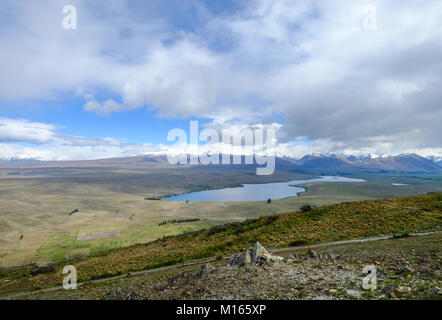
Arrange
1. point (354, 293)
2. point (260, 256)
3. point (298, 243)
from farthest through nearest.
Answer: point (298, 243), point (260, 256), point (354, 293)

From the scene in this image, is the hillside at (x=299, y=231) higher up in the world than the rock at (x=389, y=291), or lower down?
lower down

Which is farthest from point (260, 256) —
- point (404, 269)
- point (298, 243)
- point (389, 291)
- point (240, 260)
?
point (298, 243)

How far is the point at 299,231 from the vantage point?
93.2 feet

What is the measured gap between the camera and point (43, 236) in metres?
64.2

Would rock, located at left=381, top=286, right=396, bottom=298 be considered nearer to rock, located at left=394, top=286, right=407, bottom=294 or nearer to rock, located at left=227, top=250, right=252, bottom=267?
rock, located at left=394, top=286, right=407, bottom=294

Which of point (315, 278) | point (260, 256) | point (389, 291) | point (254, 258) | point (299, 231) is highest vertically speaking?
point (389, 291)

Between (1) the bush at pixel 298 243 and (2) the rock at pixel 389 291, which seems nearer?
(2) the rock at pixel 389 291

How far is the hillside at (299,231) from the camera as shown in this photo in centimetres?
2377

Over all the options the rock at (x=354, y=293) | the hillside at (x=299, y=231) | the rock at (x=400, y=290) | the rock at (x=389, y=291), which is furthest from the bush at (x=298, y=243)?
the rock at (x=400, y=290)

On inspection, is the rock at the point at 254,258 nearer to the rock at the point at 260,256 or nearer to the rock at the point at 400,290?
the rock at the point at 260,256

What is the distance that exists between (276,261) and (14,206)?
5684 inches

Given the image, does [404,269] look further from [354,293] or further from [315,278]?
[315,278]

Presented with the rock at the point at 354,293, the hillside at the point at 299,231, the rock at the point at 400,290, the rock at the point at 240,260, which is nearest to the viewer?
the rock at the point at 400,290

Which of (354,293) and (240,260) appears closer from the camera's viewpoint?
(354,293)
